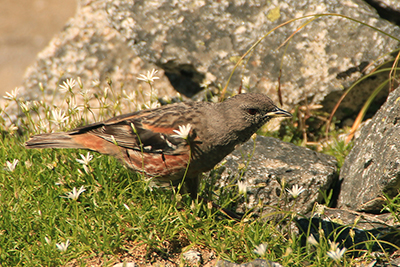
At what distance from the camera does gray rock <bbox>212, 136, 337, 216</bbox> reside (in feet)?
16.9

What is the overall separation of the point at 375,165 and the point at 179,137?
2356mm

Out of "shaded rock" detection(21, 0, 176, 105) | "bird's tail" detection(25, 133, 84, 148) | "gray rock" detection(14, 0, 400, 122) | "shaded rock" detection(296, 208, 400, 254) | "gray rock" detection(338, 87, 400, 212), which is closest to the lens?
"shaded rock" detection(296, 208, 400, 254)

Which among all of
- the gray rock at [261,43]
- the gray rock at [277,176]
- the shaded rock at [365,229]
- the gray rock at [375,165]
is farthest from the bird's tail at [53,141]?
the gray rock at [375,165]

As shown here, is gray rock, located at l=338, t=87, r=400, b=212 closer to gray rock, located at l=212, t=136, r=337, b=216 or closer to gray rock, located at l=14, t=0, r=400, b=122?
gray rock, located at l=212, t=136, r=337, b=216

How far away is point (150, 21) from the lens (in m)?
7.03

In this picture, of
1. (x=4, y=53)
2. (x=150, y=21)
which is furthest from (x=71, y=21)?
(x=4, y=53)

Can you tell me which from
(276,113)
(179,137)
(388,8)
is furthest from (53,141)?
→ (388,8)

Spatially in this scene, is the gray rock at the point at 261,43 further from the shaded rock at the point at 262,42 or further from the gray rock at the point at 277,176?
the gray rock at the point at 277,176

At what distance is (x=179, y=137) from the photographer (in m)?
4.61

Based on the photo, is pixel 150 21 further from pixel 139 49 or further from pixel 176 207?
pixel 176 207

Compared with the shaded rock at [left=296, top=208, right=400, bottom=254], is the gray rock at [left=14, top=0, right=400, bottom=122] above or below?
above

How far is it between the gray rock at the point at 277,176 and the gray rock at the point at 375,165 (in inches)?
10.3

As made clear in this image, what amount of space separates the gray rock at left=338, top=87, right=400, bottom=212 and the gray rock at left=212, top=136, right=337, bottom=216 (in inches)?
10.3

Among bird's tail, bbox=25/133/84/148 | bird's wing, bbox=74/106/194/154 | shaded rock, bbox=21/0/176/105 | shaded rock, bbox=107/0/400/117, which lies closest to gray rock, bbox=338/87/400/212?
shaded rock, bbox=107/0/400/117
